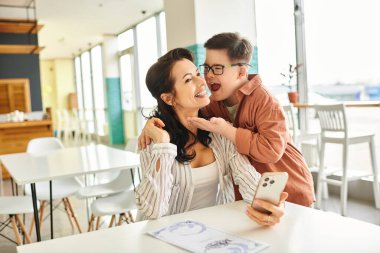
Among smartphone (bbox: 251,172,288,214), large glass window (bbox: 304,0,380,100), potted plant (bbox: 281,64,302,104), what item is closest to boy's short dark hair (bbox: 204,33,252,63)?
smartphone (bbox: 251,172,288,214)

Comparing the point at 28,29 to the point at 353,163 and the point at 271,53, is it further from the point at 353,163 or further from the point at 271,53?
the point at 353,163

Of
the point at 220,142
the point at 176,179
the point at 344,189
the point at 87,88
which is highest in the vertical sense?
the point at 87,88

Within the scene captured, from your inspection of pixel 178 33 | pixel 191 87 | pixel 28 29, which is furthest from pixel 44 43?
pixel 191 87

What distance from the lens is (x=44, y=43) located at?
1213 cm

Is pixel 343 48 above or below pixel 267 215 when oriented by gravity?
above

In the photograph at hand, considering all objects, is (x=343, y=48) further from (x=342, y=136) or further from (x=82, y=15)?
(x=82, y=15)

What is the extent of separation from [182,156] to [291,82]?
407cm

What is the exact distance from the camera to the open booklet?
100 centimetres

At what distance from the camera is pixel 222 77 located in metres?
1.53

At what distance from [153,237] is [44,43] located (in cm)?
1223

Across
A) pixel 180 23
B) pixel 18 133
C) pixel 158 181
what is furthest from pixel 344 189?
pixel 18 133

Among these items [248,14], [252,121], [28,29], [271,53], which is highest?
[28,29]

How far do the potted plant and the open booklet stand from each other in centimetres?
379

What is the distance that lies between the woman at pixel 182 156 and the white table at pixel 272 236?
0.60ft
